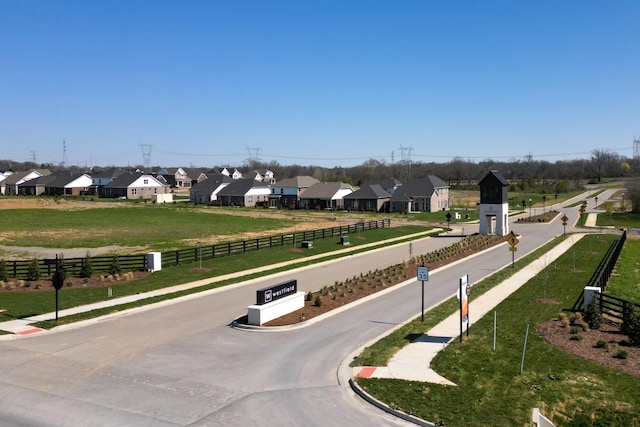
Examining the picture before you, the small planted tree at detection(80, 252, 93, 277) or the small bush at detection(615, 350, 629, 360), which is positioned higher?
the small planted tree at detection(80, 252, 93, 277)

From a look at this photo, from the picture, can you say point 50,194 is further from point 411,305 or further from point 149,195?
point 411,305

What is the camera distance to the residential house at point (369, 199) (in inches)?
3656

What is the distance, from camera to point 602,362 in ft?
56.5

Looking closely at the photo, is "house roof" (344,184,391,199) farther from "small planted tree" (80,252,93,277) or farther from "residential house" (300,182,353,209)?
"small planted tree" (80,252,93,277)

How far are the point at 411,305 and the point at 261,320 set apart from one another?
26.2 feet

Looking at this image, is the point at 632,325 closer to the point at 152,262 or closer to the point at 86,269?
the point at 152,262

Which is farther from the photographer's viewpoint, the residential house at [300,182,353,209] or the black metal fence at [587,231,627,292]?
the residential house at [300,182,353,209]

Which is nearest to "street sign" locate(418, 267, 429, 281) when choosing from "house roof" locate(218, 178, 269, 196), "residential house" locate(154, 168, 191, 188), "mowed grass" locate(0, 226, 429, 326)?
"mowed grass" locate(0, 226, 429, 326)

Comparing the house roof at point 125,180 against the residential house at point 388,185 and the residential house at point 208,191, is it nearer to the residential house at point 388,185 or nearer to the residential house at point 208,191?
the residential house at point 208,191

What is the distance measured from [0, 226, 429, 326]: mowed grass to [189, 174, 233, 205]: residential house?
2521 inches

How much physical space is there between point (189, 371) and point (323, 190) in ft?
281

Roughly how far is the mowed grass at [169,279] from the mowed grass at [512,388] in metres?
15.5

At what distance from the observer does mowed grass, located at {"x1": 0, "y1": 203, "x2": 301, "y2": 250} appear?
50.9 meters

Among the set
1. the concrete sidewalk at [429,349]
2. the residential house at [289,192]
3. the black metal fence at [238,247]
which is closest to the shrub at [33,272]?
the black metal fence at [238,247]
